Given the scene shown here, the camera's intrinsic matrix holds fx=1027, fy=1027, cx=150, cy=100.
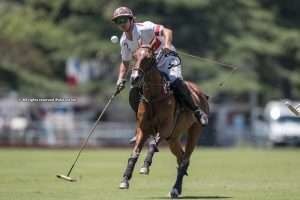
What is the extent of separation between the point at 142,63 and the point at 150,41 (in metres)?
1.17

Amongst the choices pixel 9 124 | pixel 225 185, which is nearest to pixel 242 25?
pixel 9 124

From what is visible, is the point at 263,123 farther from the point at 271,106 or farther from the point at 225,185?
the point at 225,185

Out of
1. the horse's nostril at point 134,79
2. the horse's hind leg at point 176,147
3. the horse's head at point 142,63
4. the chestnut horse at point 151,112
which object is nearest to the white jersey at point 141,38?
the chestnut horse at point 151,112

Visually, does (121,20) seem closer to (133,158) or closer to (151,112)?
(151,112)

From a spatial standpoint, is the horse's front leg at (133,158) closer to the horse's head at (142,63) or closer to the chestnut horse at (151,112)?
the chestnut horse at (151,112)

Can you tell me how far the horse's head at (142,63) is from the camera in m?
14.9

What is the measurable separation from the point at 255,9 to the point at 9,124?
60.2ft

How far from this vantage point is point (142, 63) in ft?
49.5

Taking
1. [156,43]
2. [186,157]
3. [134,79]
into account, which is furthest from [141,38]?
[186,157]

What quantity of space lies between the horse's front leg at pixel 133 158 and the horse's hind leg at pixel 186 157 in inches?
29.0

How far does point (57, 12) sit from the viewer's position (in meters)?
60.2

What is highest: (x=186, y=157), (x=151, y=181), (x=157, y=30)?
(x=157, y=30)

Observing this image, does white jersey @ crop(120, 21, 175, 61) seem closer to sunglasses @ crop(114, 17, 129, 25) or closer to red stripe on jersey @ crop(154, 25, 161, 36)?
red stripe on jersey @ crop(154, 25, 161, 36)

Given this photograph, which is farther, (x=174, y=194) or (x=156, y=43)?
(x=156, y=43)
